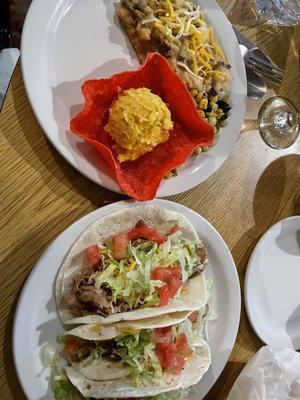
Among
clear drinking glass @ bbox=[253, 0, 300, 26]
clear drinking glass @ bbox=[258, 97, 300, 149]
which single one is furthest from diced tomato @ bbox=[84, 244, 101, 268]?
clear drinking glass @ bbox=[253, 0, 300, 26]

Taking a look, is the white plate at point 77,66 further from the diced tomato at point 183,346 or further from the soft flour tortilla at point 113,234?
the diced tomato at point 183,346

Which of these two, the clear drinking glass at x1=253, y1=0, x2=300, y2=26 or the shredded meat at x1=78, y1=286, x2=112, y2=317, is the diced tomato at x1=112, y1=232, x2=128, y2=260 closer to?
the shredded meat at x1=78, y1=286, x2=112, y2=317

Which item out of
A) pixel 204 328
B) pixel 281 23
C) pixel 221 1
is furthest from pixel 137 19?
pixel 204 328

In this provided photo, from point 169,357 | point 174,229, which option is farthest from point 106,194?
point 169,357

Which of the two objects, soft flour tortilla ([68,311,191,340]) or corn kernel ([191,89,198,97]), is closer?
soft flour tortilla ([68,311,191,340])

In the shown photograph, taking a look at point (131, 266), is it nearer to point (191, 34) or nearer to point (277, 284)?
point (277, 284)

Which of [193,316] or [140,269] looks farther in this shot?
[193,316]
